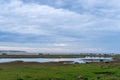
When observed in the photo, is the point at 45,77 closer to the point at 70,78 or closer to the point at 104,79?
the point at 70,78

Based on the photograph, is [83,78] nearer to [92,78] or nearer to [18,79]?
[92,78]

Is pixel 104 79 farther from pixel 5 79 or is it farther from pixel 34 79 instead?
pixel 5 79

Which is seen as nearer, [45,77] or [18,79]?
[18,79]

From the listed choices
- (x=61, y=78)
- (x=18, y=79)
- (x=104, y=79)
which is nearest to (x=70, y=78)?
(x=61, y=78)

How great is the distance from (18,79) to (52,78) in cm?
358

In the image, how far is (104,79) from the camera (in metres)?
28.9

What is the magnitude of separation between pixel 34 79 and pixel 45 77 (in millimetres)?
1772

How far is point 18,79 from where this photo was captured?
28438mm

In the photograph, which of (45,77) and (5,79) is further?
(45,77)

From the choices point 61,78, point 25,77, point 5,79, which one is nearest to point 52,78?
point 61,78

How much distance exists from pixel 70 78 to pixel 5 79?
22.0 feet

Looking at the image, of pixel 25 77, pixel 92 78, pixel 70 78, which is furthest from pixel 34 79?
pixel 92 78

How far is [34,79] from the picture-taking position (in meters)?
29.0

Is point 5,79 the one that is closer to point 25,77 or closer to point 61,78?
point 25,77
